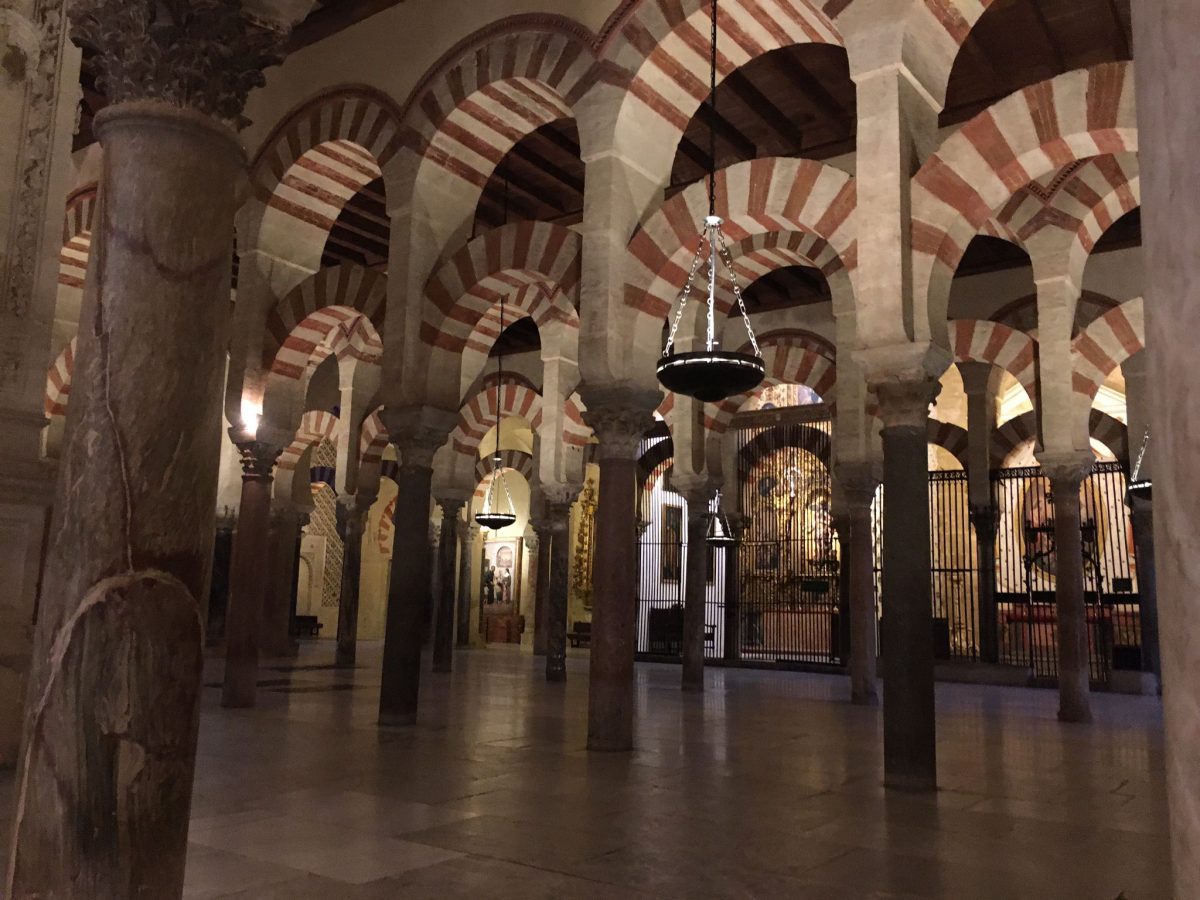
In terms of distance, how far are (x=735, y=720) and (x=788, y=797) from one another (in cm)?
286

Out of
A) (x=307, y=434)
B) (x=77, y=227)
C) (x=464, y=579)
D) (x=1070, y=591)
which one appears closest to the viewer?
(x=1070, y=591)

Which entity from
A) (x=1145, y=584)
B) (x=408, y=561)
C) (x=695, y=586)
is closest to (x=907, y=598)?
(x=408, y=561)

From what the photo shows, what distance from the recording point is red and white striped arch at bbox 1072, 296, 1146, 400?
8.45 m

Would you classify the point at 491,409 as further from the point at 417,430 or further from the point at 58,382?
the point at 417,430

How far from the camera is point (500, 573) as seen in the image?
18.8 metres

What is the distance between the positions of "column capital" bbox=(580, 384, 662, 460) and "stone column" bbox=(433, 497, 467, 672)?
5805 millimetres

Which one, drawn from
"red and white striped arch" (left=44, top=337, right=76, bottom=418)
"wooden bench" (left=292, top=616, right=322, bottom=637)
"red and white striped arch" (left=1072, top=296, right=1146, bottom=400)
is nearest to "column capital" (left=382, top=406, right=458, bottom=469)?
"red and white striped arch" (left=44, top=337, right=76, bottom=418)

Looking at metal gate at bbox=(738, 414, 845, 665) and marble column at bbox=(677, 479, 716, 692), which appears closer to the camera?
marble column at bbox=(677, 479, 716, 692)

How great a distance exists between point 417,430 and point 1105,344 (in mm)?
6168

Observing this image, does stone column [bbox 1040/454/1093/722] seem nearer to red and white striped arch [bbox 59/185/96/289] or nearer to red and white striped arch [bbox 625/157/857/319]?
red and white striped arch [bbox 625/157/857/319]

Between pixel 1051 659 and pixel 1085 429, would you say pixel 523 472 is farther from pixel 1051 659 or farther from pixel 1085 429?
pixel 1085 429

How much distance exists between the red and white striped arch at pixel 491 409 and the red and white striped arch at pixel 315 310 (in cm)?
356

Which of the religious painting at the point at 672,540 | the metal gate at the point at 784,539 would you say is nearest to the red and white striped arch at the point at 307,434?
the metal gate at the point at 784,539

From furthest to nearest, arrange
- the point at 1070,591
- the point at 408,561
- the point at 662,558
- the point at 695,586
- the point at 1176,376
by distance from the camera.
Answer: the point at 662,558 → the point at 695,586 → the point at 1070,591 → the point at 408,561 → the point at 1176,376
